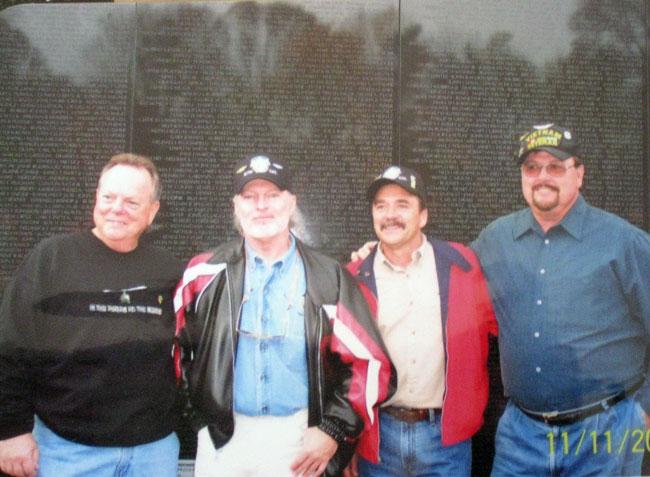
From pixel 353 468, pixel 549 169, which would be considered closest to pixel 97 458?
pixel 353 468

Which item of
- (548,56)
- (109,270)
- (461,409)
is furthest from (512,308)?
(109,270)

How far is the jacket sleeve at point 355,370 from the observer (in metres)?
3.09

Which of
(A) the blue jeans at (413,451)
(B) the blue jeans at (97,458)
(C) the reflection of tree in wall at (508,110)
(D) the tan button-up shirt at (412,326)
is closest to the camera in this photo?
(B) the blue jeans at (97,458)

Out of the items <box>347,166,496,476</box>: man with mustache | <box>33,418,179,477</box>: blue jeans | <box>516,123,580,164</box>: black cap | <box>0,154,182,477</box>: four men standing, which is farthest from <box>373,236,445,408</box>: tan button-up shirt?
<box>33,418,179,477</box>: blue jeans

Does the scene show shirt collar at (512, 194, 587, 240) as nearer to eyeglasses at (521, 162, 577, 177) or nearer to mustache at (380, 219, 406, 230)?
eyeglasses at (521, 162, 577, 177)

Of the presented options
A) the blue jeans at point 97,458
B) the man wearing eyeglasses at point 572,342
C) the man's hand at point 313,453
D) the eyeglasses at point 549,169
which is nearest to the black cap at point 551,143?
the eyeglasses at point 549,169

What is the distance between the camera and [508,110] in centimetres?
378

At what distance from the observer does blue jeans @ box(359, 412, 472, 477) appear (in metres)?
3.15

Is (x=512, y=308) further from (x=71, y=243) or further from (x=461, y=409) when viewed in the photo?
(x=71, y=243)

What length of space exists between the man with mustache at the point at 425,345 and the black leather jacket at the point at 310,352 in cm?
13

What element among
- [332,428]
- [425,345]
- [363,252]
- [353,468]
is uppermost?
[363,252]

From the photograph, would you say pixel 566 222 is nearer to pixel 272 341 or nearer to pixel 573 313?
pixel 573 313

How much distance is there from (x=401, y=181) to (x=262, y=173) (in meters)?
0.83

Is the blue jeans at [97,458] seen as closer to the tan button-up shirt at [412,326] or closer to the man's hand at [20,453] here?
the man's hand at [20,453]
